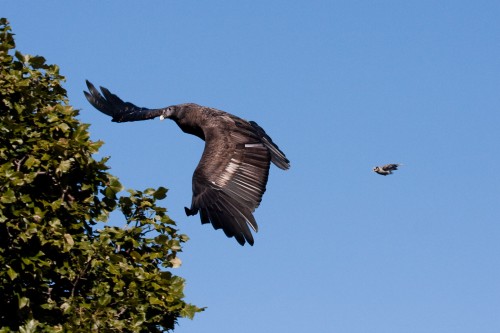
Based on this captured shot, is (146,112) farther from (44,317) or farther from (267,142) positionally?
(44,317)

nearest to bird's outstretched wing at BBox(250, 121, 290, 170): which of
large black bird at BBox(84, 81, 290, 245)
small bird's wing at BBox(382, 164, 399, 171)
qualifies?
large black bird at BBox(84, 81, 290, 245)

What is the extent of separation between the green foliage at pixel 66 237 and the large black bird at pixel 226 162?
82 cm

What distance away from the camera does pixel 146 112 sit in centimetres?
1991

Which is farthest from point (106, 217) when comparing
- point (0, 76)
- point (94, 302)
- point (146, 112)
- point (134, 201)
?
point (146, 112)

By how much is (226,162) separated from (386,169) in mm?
5973

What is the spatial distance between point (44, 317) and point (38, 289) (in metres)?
0.37

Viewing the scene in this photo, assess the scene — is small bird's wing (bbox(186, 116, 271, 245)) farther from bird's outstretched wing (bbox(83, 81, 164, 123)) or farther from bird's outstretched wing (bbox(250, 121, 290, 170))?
bird's outstretched wing (bbox(83, 81, 164, 123))

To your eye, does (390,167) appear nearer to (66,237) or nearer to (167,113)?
(167,113)

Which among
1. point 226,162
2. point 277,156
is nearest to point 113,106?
point 277,156

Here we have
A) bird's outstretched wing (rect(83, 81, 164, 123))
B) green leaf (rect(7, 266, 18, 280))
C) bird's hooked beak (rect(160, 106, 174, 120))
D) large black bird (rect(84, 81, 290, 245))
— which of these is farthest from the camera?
bird's outstretched wing (rect(83, 81, 164, 123))

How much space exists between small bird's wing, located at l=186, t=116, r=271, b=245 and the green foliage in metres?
0.73

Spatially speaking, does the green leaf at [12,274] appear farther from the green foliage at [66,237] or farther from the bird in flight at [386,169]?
the bird in flight at [386,169]

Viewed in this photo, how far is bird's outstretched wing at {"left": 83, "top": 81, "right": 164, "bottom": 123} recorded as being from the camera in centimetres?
2016

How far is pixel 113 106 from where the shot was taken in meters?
21.0
